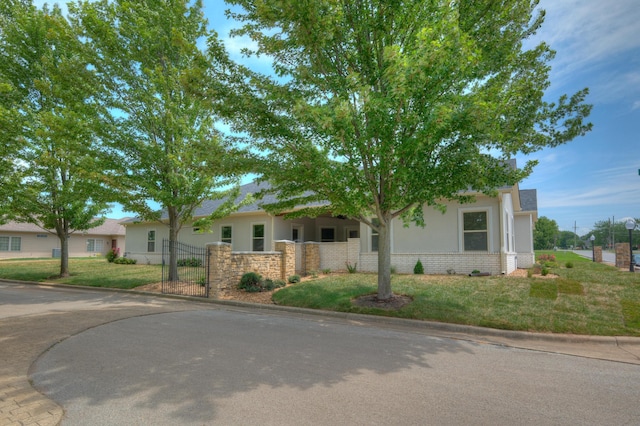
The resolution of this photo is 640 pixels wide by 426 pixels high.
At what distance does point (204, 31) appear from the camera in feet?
48.1

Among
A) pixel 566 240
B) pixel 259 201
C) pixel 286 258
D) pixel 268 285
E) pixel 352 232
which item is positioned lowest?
pixel 268 285

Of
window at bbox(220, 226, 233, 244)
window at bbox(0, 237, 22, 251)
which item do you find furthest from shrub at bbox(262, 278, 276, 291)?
window at bbox(0, 237, 22, 251)

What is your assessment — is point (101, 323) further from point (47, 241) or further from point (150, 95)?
point (47, 241)

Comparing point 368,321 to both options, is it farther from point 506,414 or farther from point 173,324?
point 506,414

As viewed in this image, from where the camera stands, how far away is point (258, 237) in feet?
66.9

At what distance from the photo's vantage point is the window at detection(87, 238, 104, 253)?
40750 millimetres

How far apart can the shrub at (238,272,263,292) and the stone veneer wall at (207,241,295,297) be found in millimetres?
467

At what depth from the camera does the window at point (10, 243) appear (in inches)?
1331

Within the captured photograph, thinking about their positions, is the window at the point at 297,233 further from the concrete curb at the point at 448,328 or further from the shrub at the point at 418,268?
the concrete curb at the point at 448,328

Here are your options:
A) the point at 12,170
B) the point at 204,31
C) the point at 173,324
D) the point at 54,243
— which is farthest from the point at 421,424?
the point at 54,243

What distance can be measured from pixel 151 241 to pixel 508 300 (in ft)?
78.8

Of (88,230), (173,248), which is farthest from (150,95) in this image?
(88,230)

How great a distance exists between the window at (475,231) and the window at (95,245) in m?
41.1

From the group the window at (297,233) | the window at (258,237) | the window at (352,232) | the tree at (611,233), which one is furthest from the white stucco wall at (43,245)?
the tree at (611,233)
